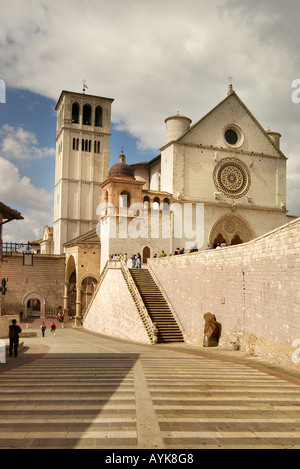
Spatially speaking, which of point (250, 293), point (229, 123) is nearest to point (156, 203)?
point (229, 123)

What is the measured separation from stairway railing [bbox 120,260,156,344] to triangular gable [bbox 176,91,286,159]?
1318cm

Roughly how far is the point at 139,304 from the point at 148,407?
16462 millimetres

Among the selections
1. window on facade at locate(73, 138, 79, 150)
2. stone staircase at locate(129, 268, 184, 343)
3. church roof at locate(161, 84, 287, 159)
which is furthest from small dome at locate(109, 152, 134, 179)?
window on facade at locate(73, 138, 79, 150)

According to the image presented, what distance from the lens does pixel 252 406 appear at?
21.6 feet

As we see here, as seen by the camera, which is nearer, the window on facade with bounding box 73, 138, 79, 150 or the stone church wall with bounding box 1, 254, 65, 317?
the stone church wall with bounding box 1, 254, 65, 317

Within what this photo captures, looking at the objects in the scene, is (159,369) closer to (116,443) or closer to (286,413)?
(286,413)

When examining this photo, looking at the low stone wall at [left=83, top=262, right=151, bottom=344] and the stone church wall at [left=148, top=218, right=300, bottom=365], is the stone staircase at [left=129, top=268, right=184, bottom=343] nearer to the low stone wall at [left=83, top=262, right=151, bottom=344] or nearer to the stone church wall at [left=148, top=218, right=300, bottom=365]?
the stone church wall at [left=148, top=218, right=300, bottom=365]

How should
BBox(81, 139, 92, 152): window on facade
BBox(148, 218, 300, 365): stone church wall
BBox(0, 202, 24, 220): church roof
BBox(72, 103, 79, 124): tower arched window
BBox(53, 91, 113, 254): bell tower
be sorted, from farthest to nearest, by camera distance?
BBox(72, 103, 79, 124): tower arched window < BBox(81, 139, 92, 152): window on facade < BBox(53, 91, 113, 254): bell tower < BBox(0, 202, 24, 220): church roof < BBox(148, 218, 300, 365): stone church wall

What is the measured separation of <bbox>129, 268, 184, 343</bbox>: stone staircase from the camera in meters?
21.0

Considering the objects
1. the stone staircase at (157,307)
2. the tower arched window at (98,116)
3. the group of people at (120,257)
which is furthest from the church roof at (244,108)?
the tower arched window at (98,116)

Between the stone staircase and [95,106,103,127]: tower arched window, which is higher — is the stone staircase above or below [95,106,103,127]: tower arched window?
below

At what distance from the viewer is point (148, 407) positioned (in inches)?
251

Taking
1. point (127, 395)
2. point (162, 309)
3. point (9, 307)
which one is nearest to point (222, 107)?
point (162, 309)
